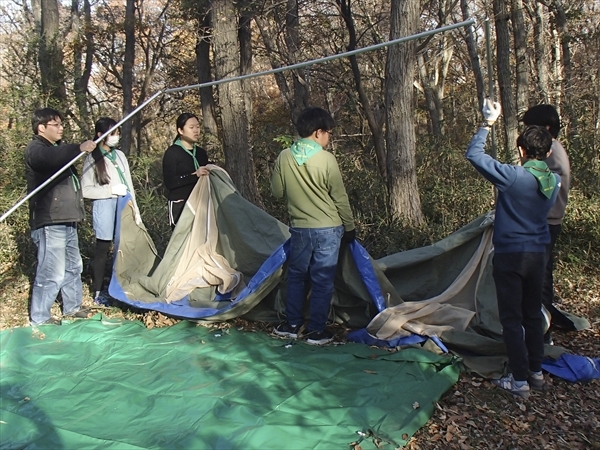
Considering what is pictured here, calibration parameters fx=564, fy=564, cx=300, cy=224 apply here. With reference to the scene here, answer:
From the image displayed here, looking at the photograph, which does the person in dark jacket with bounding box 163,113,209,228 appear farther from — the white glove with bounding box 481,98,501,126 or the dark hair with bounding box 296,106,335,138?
the white glove with bounding box 481,98,501,126

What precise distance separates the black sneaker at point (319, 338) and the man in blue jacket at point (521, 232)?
1.26 meters

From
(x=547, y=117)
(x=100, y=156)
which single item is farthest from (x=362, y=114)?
(x=547, y=117)

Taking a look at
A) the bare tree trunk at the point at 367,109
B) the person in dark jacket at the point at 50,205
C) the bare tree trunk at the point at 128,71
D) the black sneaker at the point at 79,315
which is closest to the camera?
the person in dark jacket at the point at 50,205

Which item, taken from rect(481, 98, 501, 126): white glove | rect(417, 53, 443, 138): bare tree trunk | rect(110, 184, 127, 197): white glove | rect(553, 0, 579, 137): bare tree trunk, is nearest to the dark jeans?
rect(481, 98, 501, 126): white glove

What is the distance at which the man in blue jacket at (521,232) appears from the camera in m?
2.92

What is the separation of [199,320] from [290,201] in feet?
3.99

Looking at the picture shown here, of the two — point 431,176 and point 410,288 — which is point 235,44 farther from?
A: point 410,288

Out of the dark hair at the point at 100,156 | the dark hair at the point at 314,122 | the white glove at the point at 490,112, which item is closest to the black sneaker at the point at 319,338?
the dark hair at the point at 314,122

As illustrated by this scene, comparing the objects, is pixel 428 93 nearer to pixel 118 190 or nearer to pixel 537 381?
pixel 118 190

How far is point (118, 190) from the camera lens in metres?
4.88

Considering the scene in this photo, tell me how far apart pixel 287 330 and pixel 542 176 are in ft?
6.67

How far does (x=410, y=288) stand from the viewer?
166 inches

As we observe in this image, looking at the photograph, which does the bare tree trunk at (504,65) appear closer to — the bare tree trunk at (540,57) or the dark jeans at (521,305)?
the bare tree trunk at (540,57)

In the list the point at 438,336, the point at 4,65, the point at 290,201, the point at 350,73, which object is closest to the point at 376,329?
the point at 438,336
